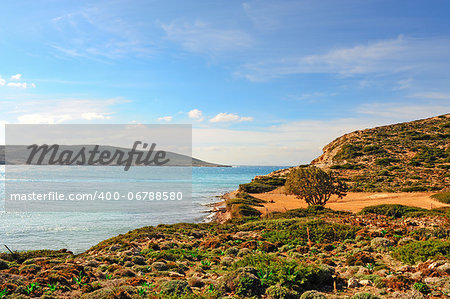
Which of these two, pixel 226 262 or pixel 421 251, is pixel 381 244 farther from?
pixel 226 262

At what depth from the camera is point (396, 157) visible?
6625 cm

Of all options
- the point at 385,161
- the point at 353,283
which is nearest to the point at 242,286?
the point at 353,283

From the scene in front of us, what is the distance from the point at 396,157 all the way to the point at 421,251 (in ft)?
204

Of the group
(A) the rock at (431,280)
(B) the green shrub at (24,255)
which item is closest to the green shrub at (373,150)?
(A) the rock at (431,280)

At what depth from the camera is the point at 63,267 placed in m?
11.6

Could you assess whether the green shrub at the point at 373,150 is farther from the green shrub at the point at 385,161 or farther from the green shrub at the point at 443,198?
the green shrub at the point at 443,198

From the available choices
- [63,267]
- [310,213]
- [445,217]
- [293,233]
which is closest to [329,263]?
[293,233]

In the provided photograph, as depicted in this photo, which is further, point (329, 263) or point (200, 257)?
point (200, 257)

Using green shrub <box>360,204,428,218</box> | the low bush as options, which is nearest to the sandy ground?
the low bush

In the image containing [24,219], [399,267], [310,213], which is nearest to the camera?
[399,267]

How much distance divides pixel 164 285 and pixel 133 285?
128 cm

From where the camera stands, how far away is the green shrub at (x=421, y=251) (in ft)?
37.3

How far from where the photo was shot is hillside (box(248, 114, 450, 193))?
49.2 m

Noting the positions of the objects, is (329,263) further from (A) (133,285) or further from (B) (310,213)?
(B) (310,213)
